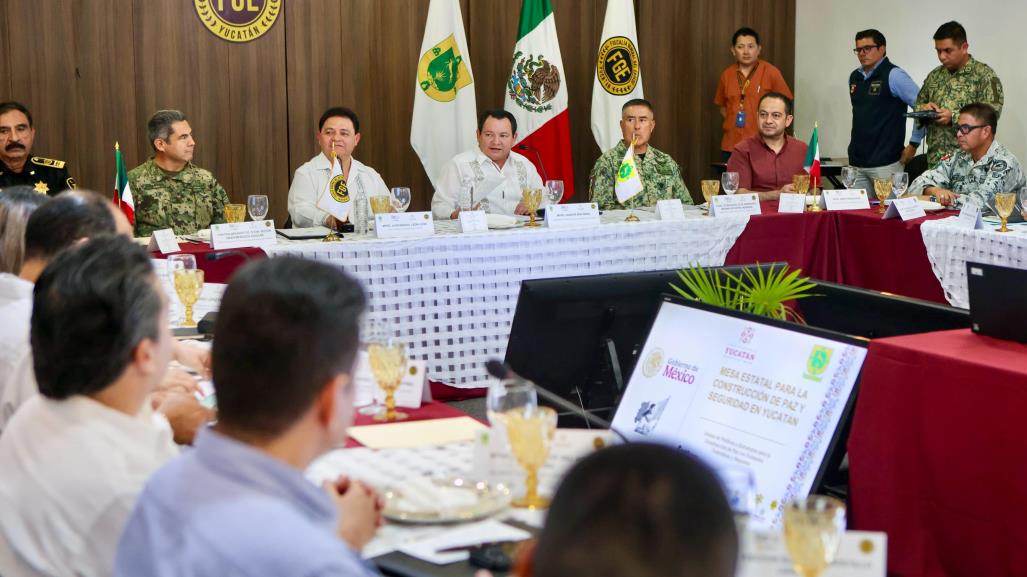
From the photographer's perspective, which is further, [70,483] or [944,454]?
[944,454]

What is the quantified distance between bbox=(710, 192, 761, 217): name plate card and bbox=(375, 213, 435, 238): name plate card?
50.2 inches

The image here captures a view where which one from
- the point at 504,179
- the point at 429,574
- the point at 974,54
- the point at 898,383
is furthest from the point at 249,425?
the point at 974,54

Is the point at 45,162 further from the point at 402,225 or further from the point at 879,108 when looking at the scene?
the point at 879,108

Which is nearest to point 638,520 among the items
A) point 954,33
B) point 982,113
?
point 982,113

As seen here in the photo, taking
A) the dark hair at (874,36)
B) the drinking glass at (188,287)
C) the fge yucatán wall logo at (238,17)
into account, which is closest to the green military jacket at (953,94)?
the dark hair at (874,36)

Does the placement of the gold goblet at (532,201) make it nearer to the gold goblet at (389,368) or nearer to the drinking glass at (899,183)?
the drinking glass at (899,183)

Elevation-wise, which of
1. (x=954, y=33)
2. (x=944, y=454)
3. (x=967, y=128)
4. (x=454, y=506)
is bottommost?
(x=944, y=454)

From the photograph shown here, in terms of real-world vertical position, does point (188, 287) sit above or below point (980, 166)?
below

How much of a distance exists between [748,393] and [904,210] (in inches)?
126

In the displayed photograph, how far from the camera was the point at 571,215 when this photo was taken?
4.62 metres

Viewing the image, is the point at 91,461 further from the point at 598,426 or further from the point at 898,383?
the point at 898,383

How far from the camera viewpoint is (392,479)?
5.62 feet

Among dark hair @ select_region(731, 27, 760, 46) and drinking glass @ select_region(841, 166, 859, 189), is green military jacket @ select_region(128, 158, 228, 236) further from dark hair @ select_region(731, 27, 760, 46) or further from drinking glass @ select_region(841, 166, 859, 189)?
dark hair @ select_region(731, 27, 760, 46)

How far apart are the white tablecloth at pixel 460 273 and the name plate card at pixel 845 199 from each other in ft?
3.53
